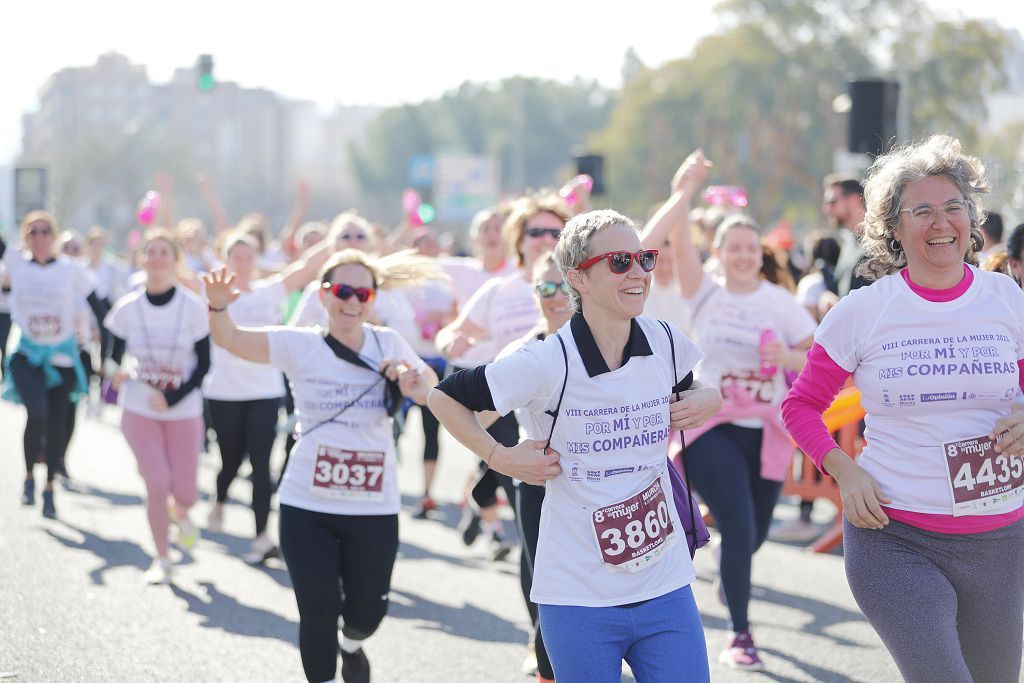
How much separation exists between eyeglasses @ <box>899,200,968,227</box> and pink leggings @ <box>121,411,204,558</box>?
529 cm

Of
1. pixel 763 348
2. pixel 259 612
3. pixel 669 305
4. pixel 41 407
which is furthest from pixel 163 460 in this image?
pixel 763 348

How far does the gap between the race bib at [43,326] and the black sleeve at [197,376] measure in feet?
8.47

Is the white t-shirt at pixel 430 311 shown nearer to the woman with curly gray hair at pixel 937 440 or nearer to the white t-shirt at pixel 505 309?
the white t-shirt at pixel 505 309

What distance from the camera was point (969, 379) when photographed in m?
3.93

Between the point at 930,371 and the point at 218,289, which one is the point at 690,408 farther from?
the point at 218,289

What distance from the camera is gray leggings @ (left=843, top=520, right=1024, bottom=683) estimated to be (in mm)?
3863

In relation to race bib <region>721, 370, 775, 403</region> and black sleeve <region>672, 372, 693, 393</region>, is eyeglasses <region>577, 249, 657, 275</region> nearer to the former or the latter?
black sleeve <region>672, 372, 693, 393</region>

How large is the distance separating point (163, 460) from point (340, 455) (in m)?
2.95

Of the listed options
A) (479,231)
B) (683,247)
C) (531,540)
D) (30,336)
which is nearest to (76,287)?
(30,336)

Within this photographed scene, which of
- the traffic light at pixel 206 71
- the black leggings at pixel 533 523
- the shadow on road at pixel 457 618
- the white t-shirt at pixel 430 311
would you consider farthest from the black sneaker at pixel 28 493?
the traffic light at pixel 206 71

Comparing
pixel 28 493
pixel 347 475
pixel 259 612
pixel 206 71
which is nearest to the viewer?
pixel 347 475

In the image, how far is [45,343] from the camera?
10383mm

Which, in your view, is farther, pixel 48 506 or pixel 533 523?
pixel 48 506

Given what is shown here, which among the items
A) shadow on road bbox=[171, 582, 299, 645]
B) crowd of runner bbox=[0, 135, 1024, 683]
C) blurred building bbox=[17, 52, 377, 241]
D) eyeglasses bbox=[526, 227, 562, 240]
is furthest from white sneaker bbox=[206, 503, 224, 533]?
blurred building bbox=[17, 52, 377, 241]
